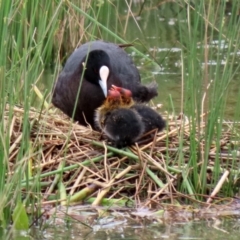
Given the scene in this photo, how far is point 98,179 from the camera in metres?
4.72

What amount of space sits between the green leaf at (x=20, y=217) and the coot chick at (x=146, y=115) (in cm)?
132

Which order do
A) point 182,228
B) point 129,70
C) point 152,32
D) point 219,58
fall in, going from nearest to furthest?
1. point 182,228
2. point 219,58
3. point 129,70
4. point 152,32

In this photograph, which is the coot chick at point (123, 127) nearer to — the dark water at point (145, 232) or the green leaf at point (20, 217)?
the dark water at point (145, 232)

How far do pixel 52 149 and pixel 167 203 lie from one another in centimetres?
88

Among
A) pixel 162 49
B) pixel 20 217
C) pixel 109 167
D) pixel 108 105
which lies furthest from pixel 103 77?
pixel 162 49

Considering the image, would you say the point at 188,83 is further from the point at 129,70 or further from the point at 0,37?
the point at 129,70

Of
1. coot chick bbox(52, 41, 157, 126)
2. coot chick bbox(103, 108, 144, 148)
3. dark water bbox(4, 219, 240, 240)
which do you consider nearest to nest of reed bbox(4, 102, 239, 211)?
coot chick bbox(103, 108, 144, 148)

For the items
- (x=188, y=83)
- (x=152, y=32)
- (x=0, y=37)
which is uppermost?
(x=0, y=37)

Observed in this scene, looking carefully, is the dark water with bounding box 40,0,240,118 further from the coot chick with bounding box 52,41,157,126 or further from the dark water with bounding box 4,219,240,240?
the dark water with bounding box 4,219,240,240

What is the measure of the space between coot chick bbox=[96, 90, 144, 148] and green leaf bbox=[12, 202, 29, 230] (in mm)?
1106

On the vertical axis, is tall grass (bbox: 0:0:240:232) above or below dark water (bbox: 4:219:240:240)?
above

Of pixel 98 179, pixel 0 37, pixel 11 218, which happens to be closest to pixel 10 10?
pixel 0 37

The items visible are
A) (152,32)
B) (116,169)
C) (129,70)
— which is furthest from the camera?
(152,32)

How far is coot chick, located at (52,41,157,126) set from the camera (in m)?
5.72
